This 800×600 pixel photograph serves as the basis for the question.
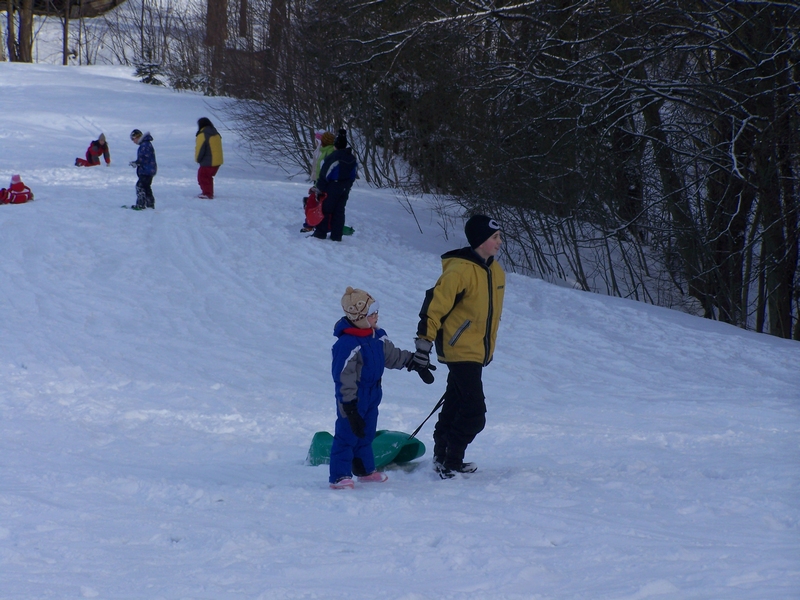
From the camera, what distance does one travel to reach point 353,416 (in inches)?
168

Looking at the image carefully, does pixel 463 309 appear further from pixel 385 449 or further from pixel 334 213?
pixel 334 213

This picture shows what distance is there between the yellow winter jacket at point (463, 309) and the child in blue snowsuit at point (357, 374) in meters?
0.25

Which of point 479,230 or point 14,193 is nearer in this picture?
point 479,230

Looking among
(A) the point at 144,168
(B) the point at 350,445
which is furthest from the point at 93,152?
(B) the point at 350,445

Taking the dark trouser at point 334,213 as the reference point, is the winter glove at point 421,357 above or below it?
below

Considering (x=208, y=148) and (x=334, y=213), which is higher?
(x=208, y=148)

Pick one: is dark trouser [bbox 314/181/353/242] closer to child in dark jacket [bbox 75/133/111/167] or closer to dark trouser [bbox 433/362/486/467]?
child in dark jacket [bbox 75/133/111/167]

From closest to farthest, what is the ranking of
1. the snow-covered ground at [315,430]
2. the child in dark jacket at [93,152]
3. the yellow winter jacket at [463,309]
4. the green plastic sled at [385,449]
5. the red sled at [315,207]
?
the snow-covered ground at [315,430] → the yellow winter jacket at [463,309] → the green plastic sled at [385,449] → the red sled at [315,207] → the child in dark jacket at [93,152]

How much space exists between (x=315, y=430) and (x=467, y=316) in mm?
1983

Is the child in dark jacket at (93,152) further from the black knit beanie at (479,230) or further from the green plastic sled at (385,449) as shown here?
the black knit beanie at (479,230)

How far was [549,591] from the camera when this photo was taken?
293 centimetres

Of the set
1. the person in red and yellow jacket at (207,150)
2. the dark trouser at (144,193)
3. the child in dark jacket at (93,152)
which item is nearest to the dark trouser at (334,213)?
the person in red and yellow jacket at (207,150)

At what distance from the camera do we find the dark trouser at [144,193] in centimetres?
1280

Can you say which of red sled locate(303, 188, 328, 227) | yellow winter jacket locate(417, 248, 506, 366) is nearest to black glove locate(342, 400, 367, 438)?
yellow winter jacket locate(417, 248, 506, 366)
